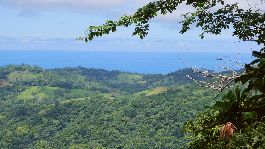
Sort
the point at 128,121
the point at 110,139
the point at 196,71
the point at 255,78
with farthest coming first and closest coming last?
the point at 128,121
the point at 110,139
the point at 196,71
the point at 255,78

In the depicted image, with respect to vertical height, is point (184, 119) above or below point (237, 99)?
below

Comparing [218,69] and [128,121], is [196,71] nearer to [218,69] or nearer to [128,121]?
[218,69]

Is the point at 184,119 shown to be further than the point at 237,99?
Yes

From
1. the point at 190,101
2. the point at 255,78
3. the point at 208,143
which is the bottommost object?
the point at 190,101

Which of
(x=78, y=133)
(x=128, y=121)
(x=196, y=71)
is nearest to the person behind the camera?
(x=196, y=71)

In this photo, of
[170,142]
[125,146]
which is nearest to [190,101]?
[170,142]

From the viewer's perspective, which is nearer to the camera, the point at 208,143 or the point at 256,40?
the point at 208,143

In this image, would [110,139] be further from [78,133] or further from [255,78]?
[255,78]

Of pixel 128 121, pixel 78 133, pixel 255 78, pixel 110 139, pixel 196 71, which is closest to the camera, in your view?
pixel 255 78

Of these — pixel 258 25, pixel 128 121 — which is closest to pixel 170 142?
pixel 128 121

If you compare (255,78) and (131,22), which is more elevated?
(131,22)
